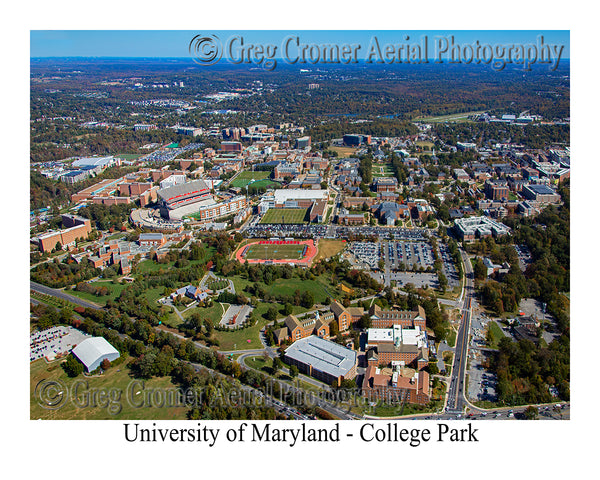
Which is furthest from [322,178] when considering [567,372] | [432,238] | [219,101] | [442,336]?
[219,101]

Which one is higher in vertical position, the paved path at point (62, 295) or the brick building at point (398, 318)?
the brick building at point (398, 318)

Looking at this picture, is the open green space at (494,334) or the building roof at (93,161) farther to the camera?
the building roof at (93,161)

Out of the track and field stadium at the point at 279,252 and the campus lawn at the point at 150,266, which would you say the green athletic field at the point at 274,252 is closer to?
the track and field stadium at the point at 279,252

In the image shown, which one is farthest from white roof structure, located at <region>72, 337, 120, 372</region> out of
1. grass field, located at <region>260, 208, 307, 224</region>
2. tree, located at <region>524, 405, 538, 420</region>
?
grass field, located at <region>260, 208, 307, 224</region>

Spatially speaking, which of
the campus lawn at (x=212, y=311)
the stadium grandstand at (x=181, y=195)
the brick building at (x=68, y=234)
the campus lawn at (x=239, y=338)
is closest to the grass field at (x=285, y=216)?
the stadium grandstand at (x=181, y=195)

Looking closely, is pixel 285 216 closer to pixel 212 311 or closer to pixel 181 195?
pixel 181 195

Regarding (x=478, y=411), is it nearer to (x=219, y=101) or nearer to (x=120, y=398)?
(x=120, y=398)
